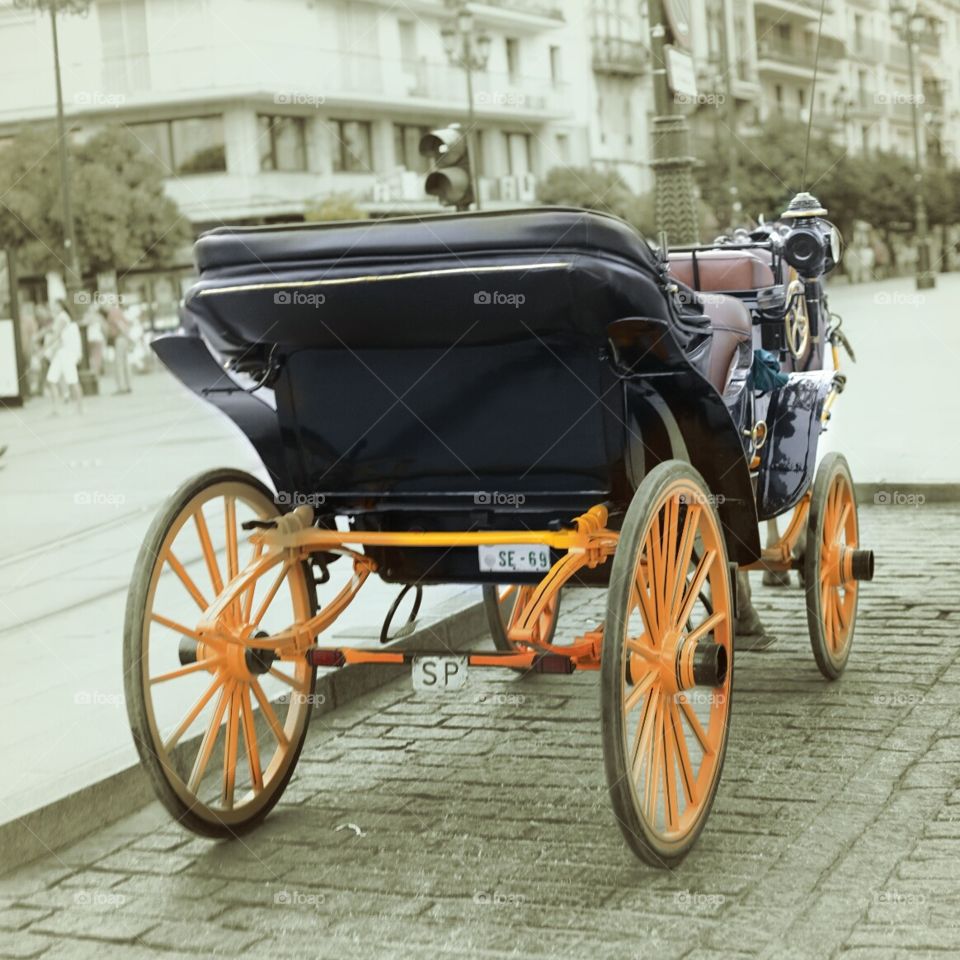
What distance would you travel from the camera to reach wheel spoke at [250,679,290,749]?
4.58 meters

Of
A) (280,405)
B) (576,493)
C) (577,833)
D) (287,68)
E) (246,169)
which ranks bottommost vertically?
(577,833)

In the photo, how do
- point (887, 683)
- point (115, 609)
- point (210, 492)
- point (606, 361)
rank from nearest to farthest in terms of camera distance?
point (606, 361)
point (210, 492)
point (887, 683)
point (115, 609)

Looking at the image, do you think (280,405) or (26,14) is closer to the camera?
(280,405)

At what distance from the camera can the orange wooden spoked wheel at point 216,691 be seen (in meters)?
4.12

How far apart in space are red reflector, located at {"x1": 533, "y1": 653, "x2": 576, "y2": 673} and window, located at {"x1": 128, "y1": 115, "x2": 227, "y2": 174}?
39.0 m

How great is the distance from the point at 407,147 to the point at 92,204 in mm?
13922

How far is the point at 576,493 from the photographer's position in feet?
14.4

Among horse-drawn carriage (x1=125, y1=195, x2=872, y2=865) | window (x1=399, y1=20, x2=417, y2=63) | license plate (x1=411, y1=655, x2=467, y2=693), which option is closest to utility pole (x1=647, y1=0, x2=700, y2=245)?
horse-drawn carriage (x1=125, y1=195, x2=872, y2=865)

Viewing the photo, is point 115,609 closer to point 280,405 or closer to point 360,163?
point 280,405

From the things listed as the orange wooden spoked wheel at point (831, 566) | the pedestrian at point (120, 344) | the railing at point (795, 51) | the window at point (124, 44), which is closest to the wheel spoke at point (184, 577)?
the orange wooden spoked wheel at point (831, 566)

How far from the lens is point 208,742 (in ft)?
14.1

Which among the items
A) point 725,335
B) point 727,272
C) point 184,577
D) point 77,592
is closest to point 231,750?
point 184,577

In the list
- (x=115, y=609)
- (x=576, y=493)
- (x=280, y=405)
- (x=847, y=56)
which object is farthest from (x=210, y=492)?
(x=847, y=56)

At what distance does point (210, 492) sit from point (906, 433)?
7972mm
